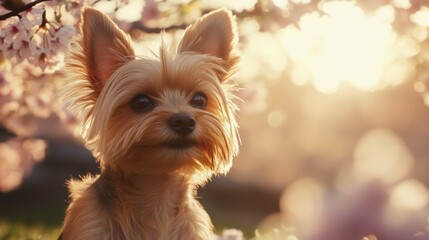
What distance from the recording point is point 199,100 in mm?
4566

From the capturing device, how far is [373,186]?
398cm

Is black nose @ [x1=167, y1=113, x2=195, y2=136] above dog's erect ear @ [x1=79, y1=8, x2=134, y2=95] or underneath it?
underneath

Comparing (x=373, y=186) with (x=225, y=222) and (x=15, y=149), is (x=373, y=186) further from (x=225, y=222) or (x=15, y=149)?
(x=225, y=222)

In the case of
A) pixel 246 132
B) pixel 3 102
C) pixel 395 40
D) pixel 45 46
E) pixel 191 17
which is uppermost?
pixel 246 132

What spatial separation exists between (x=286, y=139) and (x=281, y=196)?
6.04 meters

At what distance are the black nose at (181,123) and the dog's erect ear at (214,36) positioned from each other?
0.77 meters

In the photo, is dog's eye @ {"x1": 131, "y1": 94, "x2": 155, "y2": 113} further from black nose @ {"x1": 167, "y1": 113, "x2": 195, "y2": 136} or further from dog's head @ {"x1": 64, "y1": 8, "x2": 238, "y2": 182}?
black nose @ {"x1": 167, "y1": 113, "x2": 195, "y2": 136}

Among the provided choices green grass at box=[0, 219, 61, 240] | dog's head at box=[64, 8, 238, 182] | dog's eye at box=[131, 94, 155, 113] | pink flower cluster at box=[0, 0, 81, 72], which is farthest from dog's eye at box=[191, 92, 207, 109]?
green grass at box=[0, 219, 61, 240]

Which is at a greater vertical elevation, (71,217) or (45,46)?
(45,46)

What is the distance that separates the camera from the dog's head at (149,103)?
4250mm

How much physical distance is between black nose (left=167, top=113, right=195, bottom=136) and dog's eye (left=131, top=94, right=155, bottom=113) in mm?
236

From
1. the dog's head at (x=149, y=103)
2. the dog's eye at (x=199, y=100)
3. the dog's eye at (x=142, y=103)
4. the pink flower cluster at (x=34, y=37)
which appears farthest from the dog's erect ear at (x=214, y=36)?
the pink flower cluster at (x=34, y=37)

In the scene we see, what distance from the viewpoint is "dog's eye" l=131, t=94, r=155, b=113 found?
14.4 feet

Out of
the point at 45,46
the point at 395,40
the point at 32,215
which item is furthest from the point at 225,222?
the point at 45,46
